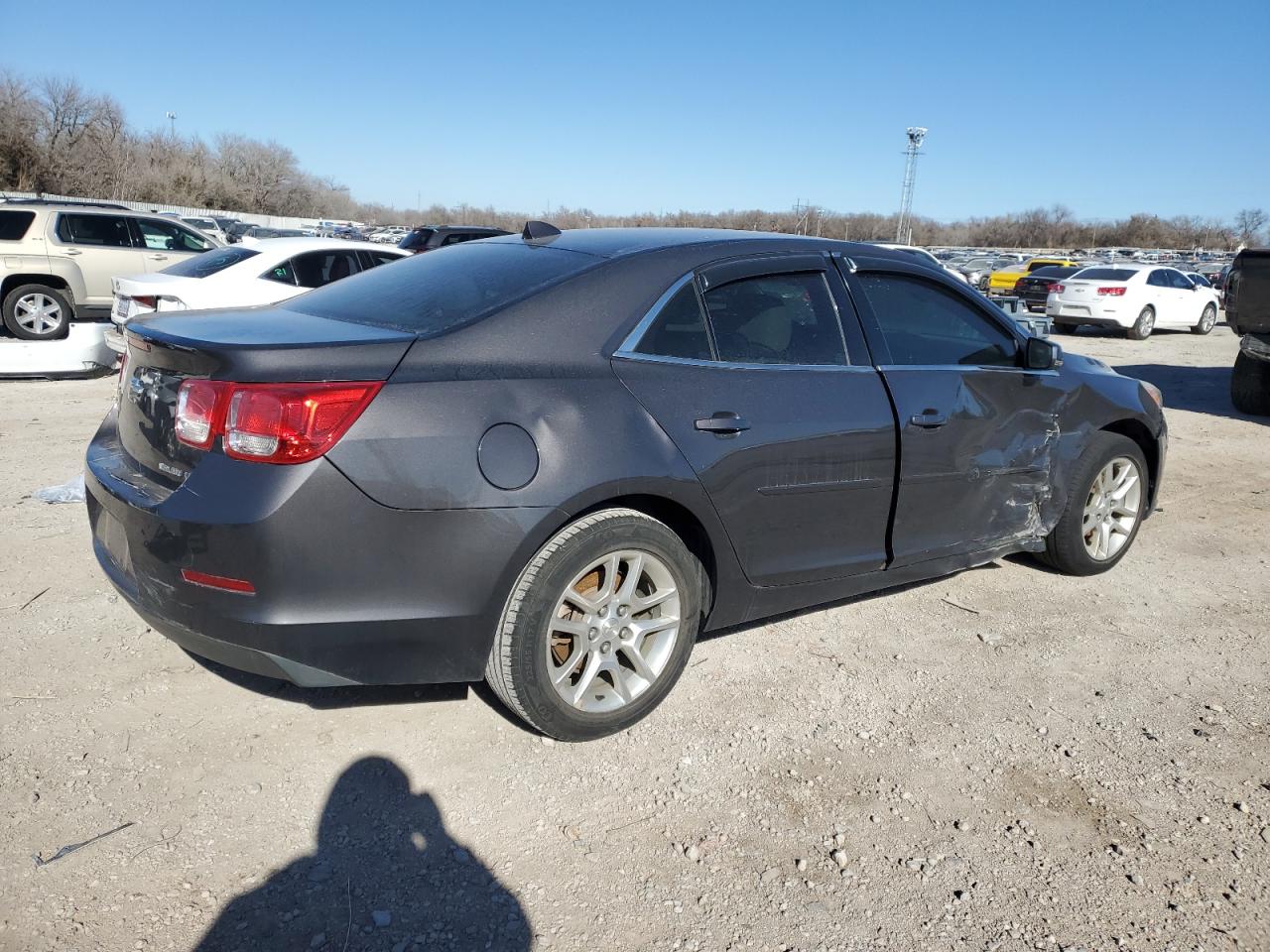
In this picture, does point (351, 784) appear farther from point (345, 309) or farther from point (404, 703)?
point (345, 309)

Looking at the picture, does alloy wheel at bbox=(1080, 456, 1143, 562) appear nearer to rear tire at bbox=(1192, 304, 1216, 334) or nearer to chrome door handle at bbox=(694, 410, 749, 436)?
chrome door handle at bbox=(694, 410, 749, 436)

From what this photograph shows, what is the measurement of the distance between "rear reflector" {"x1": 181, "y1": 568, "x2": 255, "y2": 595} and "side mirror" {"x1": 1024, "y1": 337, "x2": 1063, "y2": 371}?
3329mm

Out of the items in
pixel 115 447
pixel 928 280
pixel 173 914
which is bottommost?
pixel 173 914

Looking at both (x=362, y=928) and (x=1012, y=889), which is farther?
(x=1012, y=889)

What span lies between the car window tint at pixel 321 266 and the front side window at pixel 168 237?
4496mm

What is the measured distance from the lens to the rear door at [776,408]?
3.23m

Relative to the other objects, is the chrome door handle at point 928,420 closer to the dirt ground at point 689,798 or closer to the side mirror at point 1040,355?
the side mirror at point 1040,355

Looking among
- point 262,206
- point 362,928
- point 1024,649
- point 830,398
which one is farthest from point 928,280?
point 262,206

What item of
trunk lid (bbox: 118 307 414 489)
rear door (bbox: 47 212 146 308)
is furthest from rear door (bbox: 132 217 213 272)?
trunk lid (bbox: 118 307 414 489)

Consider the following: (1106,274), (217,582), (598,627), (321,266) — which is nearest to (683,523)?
(598,627)

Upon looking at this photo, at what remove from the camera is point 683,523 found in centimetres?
330

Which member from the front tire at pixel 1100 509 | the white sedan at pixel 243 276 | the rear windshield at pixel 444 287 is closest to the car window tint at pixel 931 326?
the front tire at pixel 1100 509

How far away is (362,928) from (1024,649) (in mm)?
2909

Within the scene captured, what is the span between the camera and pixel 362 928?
7.57 feet
